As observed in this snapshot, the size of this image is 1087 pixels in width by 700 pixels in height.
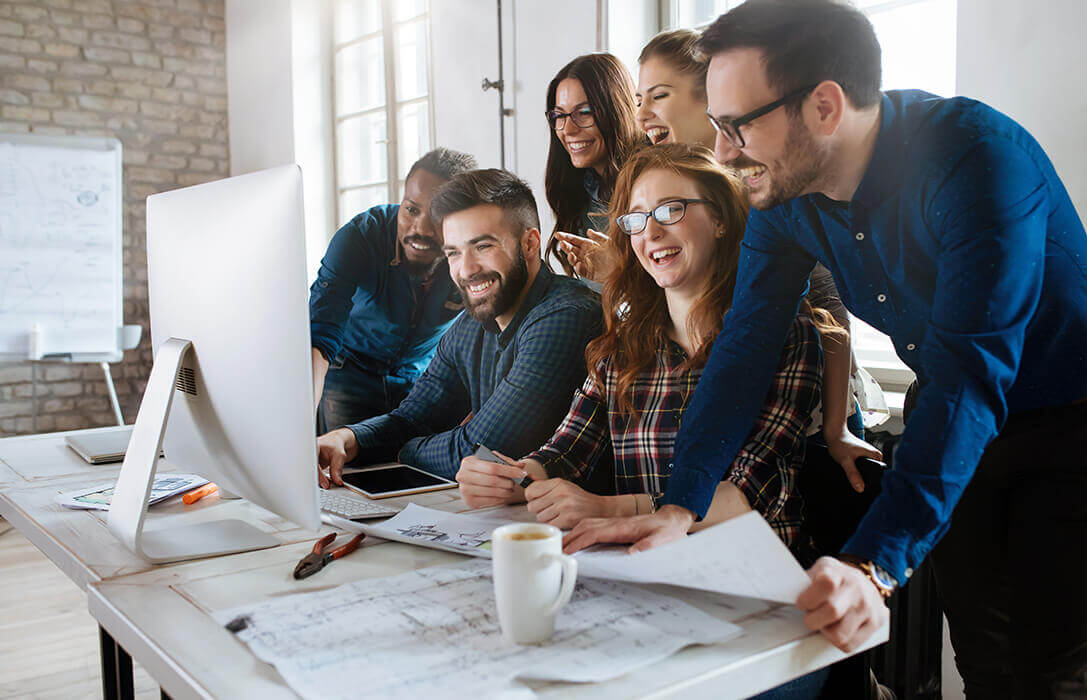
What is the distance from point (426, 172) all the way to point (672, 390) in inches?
47.2

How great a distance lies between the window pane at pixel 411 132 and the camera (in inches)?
176

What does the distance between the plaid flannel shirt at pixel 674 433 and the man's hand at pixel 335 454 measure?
39 cm

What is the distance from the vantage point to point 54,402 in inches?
197

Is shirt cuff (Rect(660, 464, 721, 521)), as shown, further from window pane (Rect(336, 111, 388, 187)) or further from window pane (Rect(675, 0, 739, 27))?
window pane (Rect(336, 111, 388, 187))

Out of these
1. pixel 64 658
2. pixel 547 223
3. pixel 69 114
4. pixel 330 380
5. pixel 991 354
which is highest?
pixel 69 114

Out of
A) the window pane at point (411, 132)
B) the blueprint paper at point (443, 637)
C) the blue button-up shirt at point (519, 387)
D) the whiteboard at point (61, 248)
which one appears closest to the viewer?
the blueprint paper at point (443, 637)

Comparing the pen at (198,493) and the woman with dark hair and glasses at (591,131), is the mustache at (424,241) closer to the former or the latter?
the woman with dark hair and glasses at (591,131)

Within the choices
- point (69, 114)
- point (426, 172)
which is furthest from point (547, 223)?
point (69, 114)

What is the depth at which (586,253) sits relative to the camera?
1936mm

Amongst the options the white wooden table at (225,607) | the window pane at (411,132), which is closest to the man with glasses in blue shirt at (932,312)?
the white wooden table at (225,607)

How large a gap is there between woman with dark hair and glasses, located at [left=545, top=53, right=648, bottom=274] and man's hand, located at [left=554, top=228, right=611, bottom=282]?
0.04 meters

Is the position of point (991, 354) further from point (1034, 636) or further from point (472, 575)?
point (472, 575)

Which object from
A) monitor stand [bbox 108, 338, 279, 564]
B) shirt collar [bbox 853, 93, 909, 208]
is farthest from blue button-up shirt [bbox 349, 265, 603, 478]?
shirt collar [bbox 853, 93, 909, 208]

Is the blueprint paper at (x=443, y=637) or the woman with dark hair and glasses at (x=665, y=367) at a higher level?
the woman with dark hair and glasses at (x=665, y=367)
